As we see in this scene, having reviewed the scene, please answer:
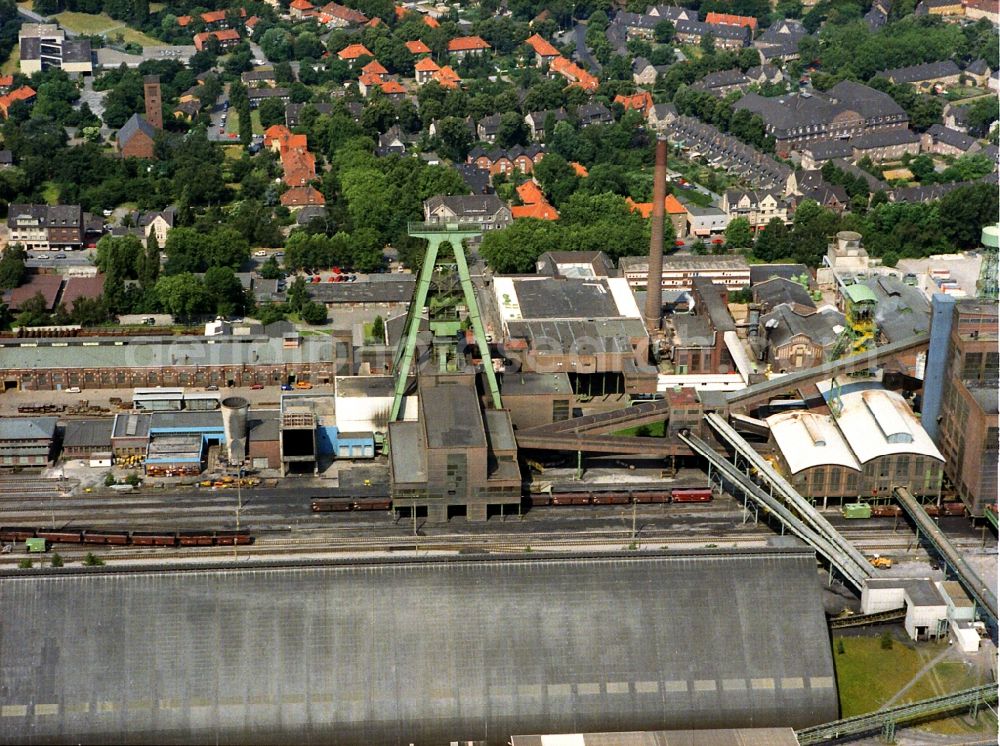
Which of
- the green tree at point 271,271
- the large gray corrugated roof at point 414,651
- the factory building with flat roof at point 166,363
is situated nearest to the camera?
the large gray corrugated roof at point 414,651

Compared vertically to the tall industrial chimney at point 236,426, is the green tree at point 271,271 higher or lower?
lower

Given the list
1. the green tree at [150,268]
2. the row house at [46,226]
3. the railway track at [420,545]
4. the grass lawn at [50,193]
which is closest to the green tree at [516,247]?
the green tree at [150,268]

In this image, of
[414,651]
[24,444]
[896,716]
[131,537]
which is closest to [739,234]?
[24,444]

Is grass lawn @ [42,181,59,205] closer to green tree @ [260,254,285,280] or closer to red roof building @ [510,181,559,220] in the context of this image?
green tree @ [260,254,285,280]

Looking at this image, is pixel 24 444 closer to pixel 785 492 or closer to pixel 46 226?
pixel 46 226

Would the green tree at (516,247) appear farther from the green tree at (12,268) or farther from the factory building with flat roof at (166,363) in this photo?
the green tree at (12,268)
